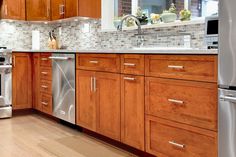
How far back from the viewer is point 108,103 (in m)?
3.16

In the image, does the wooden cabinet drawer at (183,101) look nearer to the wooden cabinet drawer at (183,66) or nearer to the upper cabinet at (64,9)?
the wooden cabinet drawer at (183,66)

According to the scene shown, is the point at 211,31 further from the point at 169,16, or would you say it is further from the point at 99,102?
the point at 99,102

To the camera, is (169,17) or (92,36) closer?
(169,17)

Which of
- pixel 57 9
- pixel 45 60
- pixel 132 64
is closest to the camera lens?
pixel 132 64

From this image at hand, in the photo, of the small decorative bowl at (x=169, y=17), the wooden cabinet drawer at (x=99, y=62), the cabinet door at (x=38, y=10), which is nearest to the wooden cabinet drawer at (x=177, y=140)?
the wooden cabinet drawer at (x=99, y=62)

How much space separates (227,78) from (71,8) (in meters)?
3.09

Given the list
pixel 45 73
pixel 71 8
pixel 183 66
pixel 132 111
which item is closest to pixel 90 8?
pixel 71 8

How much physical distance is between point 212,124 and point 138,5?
8.24ft

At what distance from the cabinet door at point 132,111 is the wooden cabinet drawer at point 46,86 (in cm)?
168

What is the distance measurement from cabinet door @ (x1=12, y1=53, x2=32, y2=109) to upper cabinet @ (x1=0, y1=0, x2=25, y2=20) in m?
0.73

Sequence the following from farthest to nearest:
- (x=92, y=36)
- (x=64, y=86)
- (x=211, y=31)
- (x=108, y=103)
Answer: (x=92, y=36) < (x=64, y=86) < (x=108, y=103) < (x=211, y=31)

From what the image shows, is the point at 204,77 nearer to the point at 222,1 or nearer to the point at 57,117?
the point at 222,1

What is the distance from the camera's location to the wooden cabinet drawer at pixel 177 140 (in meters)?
2.16

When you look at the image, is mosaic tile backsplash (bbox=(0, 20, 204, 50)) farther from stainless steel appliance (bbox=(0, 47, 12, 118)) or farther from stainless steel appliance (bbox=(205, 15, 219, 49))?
stainless steel appliance (bbox=(0, 47, 12, 118))
